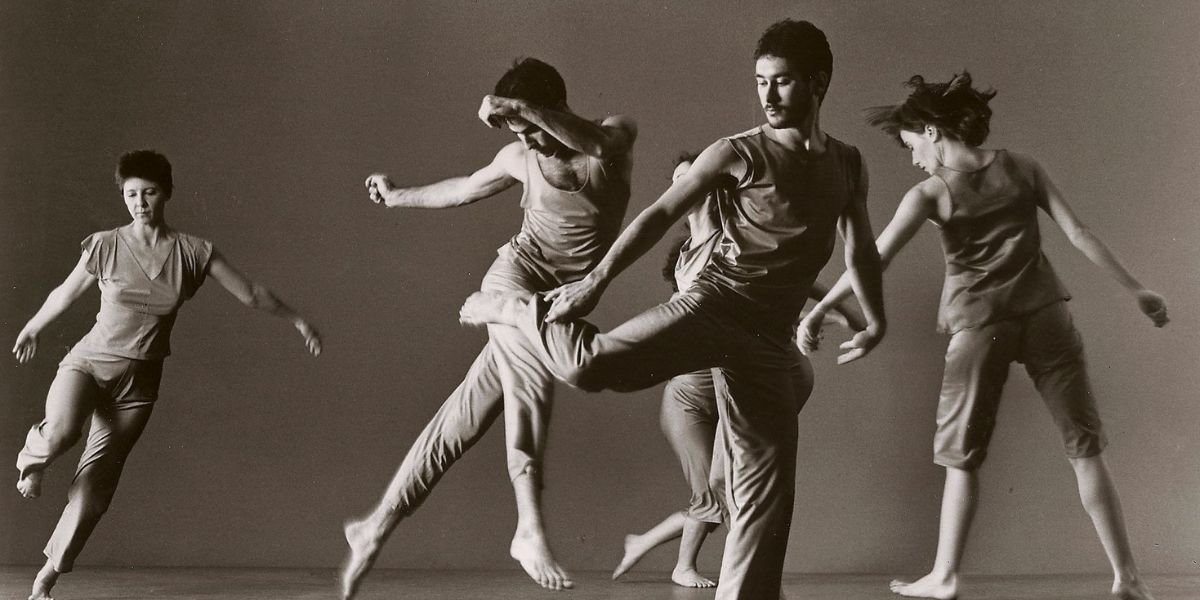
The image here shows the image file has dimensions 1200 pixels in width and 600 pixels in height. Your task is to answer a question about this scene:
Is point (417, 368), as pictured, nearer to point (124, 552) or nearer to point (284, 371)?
point (284, 371)

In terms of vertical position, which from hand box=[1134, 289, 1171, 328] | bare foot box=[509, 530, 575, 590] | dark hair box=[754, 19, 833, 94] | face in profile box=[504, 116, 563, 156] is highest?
dark hair box=[754, 19, 833, 94]

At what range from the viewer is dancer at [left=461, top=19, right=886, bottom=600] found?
3.11 meters

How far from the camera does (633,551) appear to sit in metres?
4.74

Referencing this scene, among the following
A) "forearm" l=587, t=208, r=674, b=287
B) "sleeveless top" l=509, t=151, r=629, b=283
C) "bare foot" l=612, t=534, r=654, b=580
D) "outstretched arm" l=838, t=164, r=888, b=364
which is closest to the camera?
"forearm" l=587, t=208, r=674, b=287

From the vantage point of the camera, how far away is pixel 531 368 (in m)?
3.84

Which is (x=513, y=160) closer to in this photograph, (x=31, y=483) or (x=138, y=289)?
(x=138, y=289)

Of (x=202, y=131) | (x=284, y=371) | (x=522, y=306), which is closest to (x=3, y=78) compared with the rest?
(x=202, y=131)

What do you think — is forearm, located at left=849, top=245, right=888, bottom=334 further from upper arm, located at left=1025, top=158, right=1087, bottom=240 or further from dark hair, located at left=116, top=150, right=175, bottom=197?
dark hair, located at left=116, top=150, right=175, bottom=197

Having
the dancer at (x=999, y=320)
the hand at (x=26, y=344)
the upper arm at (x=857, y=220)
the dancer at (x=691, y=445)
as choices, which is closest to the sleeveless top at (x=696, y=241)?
the dancer at (x=691, y=445)

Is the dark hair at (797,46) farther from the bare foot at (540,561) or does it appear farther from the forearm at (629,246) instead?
the bare foot at (540,561)

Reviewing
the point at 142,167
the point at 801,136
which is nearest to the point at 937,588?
the point at 801,136

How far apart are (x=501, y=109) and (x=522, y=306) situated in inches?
29.7

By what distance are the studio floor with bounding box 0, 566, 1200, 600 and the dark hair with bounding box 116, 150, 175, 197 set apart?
1.42m

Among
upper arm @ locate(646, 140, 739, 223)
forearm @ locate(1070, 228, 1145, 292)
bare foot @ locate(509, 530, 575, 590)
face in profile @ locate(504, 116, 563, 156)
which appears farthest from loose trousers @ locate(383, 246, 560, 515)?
forearm @ locate(1070, 228, 1145, 292)
